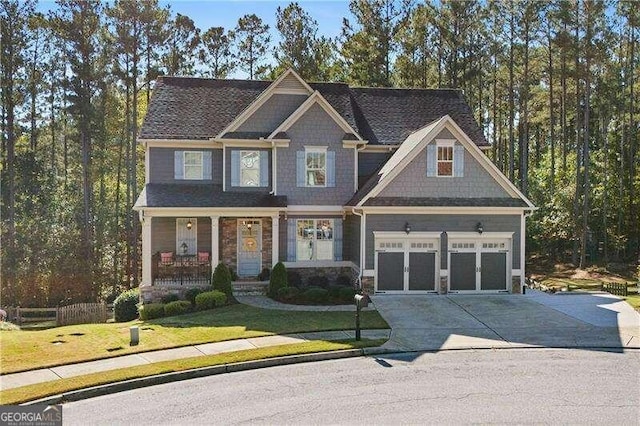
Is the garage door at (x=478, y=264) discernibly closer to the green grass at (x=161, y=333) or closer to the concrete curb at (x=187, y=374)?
the green grass at (x=161, y=333)

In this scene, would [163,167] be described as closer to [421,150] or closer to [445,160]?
[421,150]

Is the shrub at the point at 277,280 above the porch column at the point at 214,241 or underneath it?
underneath

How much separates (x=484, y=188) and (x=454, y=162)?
162cm

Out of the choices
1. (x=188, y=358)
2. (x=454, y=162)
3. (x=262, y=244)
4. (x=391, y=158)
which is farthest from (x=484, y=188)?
(x=188, y=358)

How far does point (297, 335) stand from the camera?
1523 centimetres

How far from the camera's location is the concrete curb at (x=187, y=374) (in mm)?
10508

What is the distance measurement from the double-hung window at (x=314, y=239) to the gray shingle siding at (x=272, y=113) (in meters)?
4.48

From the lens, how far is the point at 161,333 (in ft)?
52.0

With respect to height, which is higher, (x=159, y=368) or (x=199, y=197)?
(x=199, y=197)

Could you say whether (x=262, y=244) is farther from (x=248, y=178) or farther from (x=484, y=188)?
(x=484, y=188)

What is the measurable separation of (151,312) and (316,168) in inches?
353

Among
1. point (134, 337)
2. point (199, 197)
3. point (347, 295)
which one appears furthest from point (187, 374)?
point (199, 197)

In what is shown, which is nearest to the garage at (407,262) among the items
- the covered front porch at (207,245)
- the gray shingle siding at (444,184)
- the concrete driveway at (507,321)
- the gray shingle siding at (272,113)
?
the concrete driveway at (507,321)

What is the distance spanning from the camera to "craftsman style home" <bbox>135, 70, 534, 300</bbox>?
837 inches
